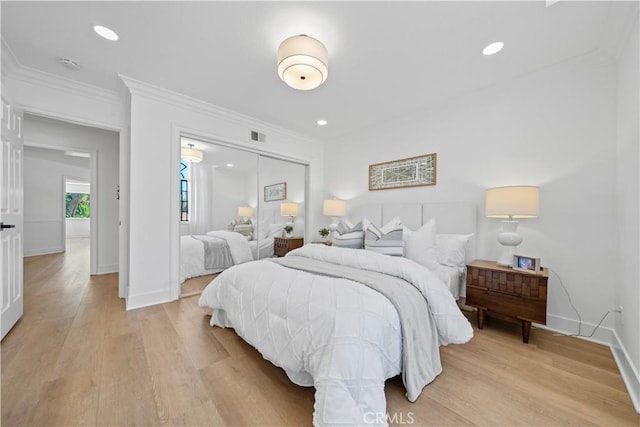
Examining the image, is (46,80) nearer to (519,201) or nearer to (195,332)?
(195,332)

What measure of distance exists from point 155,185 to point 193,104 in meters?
1.13

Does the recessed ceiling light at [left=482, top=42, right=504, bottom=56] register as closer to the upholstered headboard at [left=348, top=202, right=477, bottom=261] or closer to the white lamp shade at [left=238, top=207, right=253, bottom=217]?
the upholstered headboard at [left=348, top=202, right=477, bottom=261]

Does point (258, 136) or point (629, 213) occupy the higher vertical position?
point (258, 136)

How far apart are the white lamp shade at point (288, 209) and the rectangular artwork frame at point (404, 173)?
4.46 ft

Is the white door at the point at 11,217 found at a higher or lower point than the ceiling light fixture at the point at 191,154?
lower

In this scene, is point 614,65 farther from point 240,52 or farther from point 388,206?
point 240,52

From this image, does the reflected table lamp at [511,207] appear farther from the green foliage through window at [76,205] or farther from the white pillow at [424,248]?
the green foliage through window at [76,205]

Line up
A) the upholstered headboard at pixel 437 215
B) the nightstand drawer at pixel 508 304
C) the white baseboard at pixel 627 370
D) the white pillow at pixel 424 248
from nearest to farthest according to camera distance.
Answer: the white baseboard at pixel 627 370
the nightstand drawer at pixel 508 304
the white pillow at pixel 424 248
the upholstered headboard at pixel 437 215

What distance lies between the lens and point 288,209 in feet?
13.8

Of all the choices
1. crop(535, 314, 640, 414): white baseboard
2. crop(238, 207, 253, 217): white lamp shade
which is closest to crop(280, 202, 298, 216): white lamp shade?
crop(238, 207, 253, 217): white lamp shade

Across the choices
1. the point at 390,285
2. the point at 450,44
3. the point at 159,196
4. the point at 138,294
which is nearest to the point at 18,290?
the point at 138,294

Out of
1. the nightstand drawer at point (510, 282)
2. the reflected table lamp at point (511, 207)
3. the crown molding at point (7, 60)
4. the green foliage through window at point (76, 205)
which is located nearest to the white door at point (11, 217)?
the crown molding at point (7, 60)

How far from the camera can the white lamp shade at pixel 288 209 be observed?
4.13 metres

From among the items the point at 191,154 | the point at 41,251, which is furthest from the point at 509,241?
the point at 41,251
